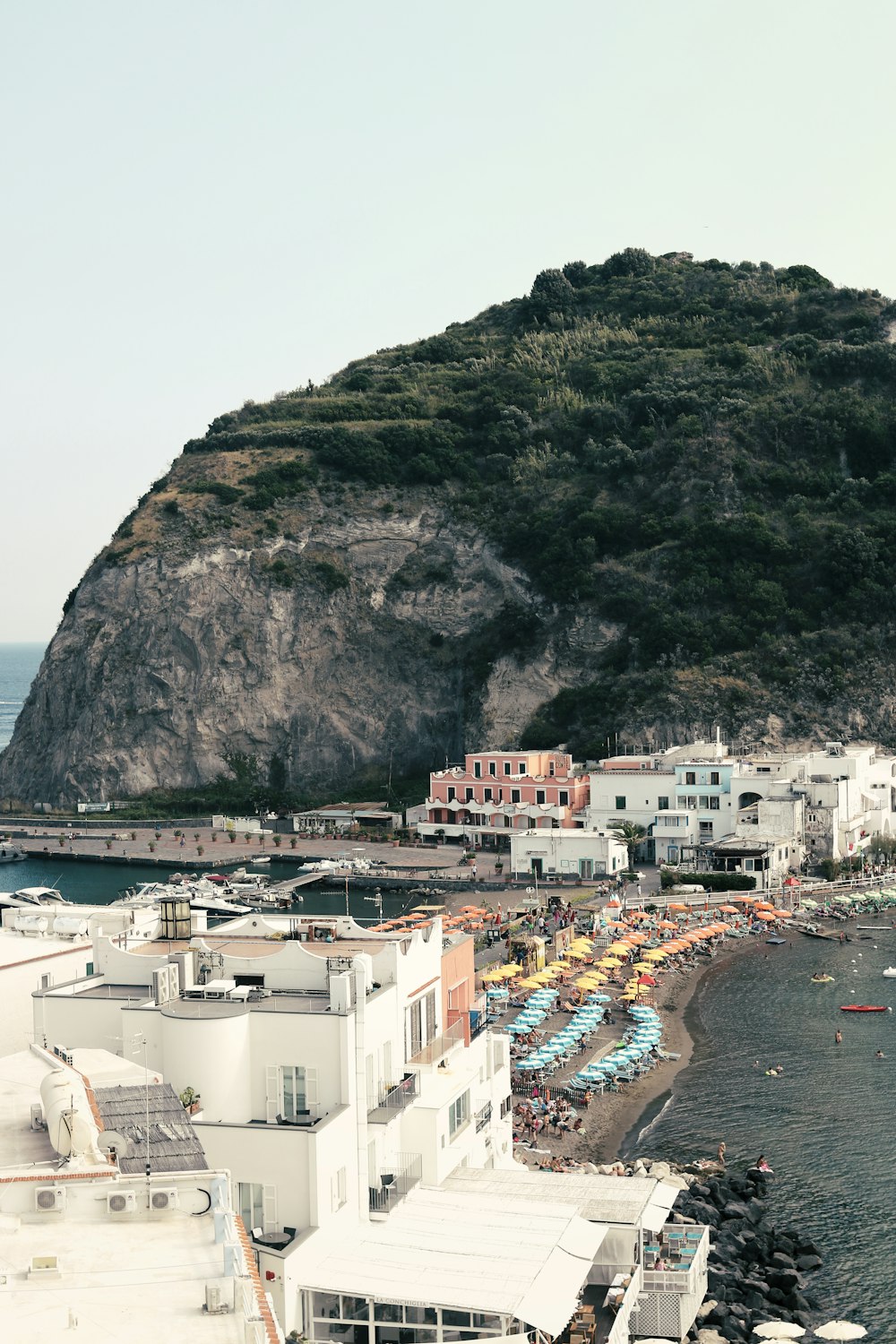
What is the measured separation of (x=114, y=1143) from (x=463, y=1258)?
6145 mm

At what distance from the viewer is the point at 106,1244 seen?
1378 centimetres

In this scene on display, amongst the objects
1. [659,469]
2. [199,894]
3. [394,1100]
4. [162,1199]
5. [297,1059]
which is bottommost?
[199,894]

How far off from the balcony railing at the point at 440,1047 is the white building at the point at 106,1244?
349 inches

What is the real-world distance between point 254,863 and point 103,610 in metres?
34.7

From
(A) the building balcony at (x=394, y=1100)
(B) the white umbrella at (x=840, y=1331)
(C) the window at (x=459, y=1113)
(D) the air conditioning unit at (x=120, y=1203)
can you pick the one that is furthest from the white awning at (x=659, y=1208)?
(D) the air conditioning unit at (x=120, y=1203)

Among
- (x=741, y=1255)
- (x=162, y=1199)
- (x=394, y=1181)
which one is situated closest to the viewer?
(x=162, y=1199)

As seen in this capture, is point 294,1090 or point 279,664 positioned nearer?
point 294,1090

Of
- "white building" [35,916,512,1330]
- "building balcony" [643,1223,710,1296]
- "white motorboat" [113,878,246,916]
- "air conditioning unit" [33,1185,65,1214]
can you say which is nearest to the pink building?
"white motorboat" [113,878,246,916]

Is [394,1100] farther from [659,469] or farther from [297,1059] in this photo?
[659,469]

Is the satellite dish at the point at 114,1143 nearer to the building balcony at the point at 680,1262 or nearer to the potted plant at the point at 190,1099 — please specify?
the potted plant at the point at 190,1099

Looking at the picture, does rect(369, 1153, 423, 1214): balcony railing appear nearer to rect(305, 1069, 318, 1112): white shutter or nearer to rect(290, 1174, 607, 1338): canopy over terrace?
rect(290, 1174, 607, 1338): canopy over terrace

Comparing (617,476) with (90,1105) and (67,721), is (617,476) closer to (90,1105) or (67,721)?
(67,721)

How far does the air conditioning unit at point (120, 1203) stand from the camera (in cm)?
1438

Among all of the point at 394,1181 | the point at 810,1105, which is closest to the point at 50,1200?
the point at 394,1181
